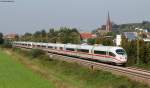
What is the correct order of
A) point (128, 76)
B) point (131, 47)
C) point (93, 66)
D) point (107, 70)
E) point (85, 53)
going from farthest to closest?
1. point (85, 53)
2. point (131, 47)
3. point (93, 66)
4. point (107, 70)
5. point (128, 76)

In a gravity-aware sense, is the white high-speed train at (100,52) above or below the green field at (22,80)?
→ above

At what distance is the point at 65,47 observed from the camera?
78062mm

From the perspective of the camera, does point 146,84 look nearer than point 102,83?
Yes

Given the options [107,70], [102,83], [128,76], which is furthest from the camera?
[107,70]

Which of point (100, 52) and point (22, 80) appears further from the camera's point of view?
point (100, 52)

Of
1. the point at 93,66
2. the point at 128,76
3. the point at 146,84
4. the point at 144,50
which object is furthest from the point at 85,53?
the point at 146,84

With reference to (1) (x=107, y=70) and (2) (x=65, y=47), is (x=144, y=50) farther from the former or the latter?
(2) (x=65, y=47)

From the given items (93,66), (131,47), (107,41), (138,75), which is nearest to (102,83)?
(138,75)

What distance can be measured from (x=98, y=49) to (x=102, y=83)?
85.3 ft

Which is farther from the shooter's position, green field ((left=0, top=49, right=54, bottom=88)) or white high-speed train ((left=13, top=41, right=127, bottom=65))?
white high-speed train ((left=13, top=41, right=127, bottom=65))

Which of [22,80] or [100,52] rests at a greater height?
[100,52]

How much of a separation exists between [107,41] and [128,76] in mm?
46430

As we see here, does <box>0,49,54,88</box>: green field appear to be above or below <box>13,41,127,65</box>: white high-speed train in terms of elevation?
below

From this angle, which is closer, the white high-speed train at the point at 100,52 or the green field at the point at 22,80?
the green field at the point at 22,80
